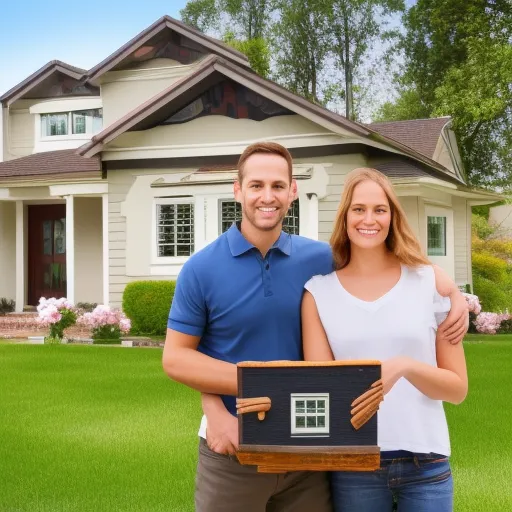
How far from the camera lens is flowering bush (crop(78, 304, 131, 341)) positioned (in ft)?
56.5

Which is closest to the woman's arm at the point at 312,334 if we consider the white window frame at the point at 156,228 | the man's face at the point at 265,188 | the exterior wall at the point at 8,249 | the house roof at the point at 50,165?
the man's face at the point at 265,188

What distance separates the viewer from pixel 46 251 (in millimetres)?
23828

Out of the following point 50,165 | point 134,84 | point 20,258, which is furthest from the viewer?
point 20,258

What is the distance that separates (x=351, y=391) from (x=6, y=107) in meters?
24.9

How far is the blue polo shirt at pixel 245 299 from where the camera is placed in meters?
2.96

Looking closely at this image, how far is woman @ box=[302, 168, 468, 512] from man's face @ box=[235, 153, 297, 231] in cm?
22

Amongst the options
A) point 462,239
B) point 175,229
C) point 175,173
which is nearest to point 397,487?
point 175,229

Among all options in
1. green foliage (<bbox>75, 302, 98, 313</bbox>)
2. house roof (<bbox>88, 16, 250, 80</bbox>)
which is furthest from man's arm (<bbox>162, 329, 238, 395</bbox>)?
green foliage (<bbox>75, 302, 98, 313</bbox>)

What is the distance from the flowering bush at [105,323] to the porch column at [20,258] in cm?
603

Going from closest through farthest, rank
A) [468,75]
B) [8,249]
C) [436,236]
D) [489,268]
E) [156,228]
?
[156,228], [436,236], [8,249], [489,268], [468,75]

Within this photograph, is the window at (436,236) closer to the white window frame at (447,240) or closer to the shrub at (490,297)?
the white window frame at (447,240)

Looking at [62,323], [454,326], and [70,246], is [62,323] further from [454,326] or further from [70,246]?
[454,326]

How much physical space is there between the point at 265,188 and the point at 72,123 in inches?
907

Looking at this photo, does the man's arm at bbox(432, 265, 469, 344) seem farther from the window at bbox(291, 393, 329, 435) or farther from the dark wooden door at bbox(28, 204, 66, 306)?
the dark wooden door at bbox(28, 204, 66, 306)
